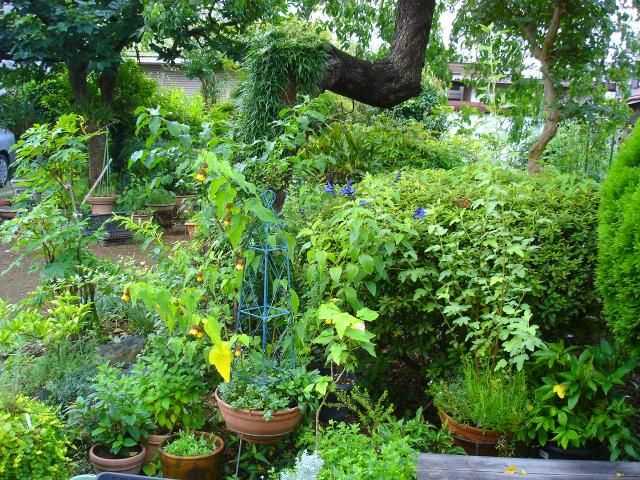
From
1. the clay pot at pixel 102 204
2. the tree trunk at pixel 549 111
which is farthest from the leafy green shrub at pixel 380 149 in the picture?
the clay pot at pixel 102 204

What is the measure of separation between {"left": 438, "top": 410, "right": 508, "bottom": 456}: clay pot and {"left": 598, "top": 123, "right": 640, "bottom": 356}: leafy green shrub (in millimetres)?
799

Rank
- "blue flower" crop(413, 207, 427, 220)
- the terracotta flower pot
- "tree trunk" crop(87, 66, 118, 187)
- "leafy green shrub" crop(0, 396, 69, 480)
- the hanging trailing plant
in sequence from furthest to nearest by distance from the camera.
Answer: "tree trunk" crop(87, 66, 118, 187) → the terracotta flower pot → the hanging trailing plant → "blue flower" crop(413, 207, 427, 220) → "leafy green shrub" crop(0, 396, 69, 480)

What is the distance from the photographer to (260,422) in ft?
9.87

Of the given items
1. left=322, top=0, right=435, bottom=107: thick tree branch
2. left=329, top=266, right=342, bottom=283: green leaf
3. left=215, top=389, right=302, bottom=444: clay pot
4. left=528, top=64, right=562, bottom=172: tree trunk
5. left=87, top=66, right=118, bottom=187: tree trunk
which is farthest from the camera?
left=87, top=66, right=118, bottom=187: tree trunk

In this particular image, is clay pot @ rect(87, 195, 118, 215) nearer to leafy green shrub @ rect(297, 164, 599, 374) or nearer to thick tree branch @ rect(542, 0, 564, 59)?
thick tree branch @ rect(542, 0, 564, 59)

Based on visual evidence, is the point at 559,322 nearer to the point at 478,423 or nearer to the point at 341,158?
the point at 478,423

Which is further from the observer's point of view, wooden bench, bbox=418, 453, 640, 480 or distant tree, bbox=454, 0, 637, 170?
distant tree, bbox=454, 0, 637, 170

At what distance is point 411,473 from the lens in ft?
8.62

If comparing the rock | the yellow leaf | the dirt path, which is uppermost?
the yellow leaf

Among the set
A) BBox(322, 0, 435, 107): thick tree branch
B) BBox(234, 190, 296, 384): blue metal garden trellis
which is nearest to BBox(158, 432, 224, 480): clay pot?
BBox(234, 190, 296, 384): blue metal garden trellis

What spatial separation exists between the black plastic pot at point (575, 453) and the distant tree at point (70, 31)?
8358mm

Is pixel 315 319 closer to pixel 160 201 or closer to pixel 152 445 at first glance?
pixel 152 445

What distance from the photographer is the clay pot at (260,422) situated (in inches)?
118

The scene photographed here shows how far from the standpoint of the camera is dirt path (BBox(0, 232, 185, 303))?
21.2 feet
